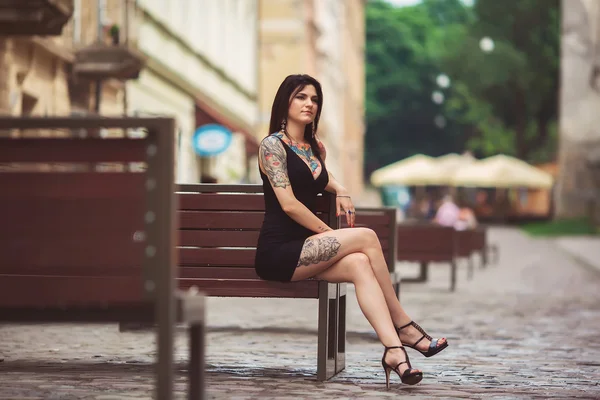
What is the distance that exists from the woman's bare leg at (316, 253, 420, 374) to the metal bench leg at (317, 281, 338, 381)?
0.74ft

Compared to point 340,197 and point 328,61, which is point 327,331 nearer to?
point 340,197

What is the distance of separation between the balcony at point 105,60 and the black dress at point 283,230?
1234 centimetres

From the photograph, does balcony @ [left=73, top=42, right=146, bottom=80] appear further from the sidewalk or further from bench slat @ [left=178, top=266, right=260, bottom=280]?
bench slat @ [left=178, top=266, right=260, bottom=280]

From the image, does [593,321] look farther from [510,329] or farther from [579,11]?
[579,11]

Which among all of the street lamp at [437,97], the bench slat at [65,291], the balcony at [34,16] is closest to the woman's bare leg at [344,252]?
the bench slat at [65,291]

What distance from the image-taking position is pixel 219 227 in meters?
8.17

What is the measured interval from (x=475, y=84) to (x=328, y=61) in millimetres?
9678

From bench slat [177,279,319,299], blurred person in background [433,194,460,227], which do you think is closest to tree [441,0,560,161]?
blurred person in background [433,194,460,227]

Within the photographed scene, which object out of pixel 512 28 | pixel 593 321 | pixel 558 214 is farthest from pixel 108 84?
pixel 512 28

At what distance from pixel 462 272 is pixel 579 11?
122ft

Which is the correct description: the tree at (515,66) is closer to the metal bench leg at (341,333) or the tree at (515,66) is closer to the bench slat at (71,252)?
the metal bench leg at (341,333)

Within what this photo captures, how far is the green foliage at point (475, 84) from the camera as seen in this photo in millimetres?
65250

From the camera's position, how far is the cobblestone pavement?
24.2 ft

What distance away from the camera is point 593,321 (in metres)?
13.1
